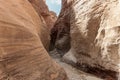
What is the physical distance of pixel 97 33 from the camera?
382 centimetres

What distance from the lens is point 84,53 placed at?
409cm

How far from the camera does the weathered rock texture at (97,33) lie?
132 inches

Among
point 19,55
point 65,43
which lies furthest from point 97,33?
point 19,55

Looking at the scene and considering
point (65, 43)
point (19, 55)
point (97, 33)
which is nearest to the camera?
point (19, 55)

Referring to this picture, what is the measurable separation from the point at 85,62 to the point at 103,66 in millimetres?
548

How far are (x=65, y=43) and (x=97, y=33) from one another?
1550 millimetres

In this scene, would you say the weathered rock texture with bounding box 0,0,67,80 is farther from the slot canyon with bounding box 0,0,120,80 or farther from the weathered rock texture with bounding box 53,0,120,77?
the weathered rock texture with bounding box 53,0,120,77

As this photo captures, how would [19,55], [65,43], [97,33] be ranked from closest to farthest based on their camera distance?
[19,55]
[97,33]
[65,43]

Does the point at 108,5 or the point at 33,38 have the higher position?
the point at 108,5

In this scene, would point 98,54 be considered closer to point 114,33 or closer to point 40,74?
point 114,33

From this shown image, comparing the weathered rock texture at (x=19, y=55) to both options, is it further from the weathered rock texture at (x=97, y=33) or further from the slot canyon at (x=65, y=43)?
the weathered rock texture at (x=97, y=33)

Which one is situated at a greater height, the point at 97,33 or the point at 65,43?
the point at 97,33

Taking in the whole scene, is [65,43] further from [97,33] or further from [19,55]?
[19,55]

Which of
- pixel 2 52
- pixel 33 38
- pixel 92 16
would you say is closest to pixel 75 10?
pixel 92 16
